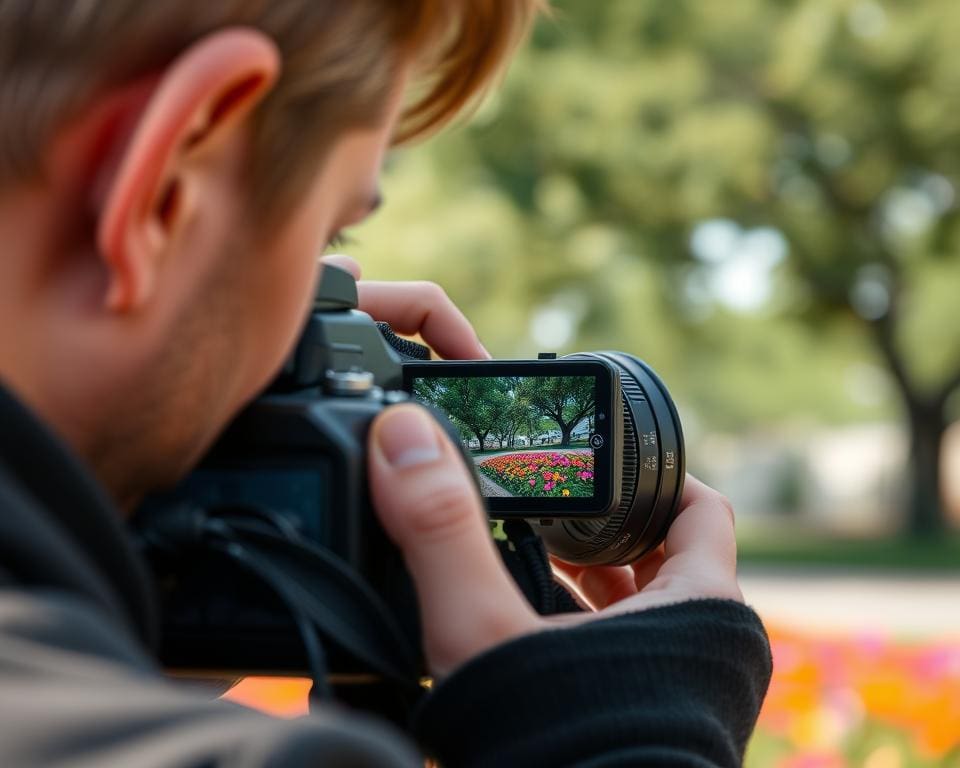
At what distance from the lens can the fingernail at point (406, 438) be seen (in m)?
0.97

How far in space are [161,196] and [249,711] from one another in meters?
0.28

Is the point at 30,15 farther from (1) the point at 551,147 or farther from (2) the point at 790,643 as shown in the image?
(1) the point at 551,147

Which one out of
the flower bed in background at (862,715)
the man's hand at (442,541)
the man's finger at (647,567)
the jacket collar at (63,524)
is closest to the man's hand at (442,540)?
the man's hand at (442,541)

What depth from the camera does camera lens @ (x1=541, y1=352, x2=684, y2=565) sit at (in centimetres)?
133

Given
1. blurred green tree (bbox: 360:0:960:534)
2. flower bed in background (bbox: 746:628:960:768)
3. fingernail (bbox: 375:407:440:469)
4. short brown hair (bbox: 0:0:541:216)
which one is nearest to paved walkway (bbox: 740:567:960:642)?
blurred green tree (bbox: 360:0:960:534)

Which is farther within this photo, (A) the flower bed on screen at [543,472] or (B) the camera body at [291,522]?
(A) the flower bed on screen at [543,472]

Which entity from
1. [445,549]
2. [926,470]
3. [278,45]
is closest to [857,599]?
[926,470]

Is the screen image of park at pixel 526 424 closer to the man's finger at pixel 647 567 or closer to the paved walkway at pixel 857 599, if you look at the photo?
the man's finger at pixel 647 567

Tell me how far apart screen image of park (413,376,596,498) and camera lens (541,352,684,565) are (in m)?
0.04

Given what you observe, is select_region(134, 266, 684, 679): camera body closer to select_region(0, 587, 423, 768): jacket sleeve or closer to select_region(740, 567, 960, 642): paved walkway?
select_region(0, 587, 423, 768): jacket sleeve

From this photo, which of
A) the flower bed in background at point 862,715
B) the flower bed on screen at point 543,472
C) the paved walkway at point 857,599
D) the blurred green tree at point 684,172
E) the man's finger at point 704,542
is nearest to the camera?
the man's finger at point 704,542

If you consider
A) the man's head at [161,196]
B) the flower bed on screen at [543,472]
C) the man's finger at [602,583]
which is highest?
the man's head at [161,196]

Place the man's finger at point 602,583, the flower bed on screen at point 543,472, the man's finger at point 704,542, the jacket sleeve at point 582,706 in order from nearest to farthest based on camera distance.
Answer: the jacket sleeve at point 582,706
the man's finger at point 704,542
the flower bed on screen at point 543,472
the man's finger at point 602,583

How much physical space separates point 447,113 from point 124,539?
0.54m
